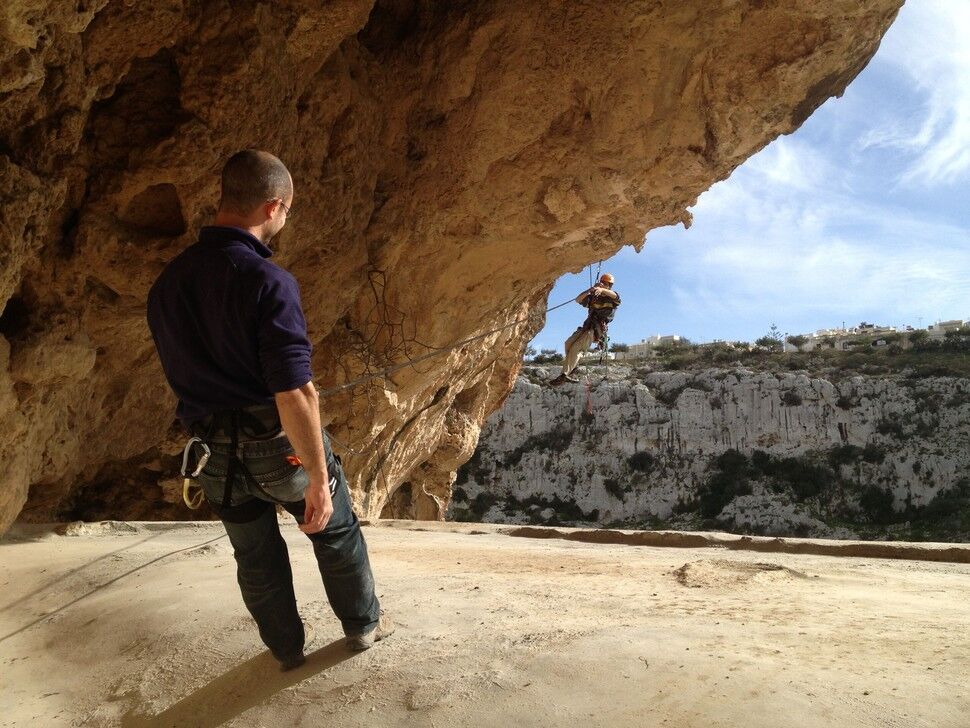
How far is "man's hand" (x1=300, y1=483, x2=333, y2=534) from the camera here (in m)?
2.18

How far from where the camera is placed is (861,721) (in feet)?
5.85

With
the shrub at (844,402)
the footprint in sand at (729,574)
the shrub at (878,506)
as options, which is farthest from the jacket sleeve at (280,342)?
the shrub at (844,402)

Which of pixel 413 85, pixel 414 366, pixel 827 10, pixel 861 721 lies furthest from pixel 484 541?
pixel 827 10

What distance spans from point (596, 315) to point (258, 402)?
242 inches

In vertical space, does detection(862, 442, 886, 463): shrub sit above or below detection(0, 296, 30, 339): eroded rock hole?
above

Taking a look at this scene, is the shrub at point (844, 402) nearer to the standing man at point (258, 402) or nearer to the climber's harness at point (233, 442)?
the standing man at point (258, 402)

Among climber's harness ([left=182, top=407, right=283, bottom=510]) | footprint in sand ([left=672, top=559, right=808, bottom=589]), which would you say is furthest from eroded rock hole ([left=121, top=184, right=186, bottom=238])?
footprint in sand ([left=672, top=559, right=808, bottom=589])

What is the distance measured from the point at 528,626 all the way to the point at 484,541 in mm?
3156

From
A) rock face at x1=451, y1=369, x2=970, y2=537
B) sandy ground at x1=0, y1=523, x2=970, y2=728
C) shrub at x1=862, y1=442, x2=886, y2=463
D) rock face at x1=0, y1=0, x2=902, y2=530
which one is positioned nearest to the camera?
sandy ground at x1=0, y1=523, x2=970, y2=728

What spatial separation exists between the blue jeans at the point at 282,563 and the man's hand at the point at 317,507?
→ 7.7 inches

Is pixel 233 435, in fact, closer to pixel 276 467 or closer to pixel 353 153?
pixel 276 467

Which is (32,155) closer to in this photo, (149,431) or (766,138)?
(149,431)

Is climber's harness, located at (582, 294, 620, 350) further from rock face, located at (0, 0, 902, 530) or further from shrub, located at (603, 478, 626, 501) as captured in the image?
shrub, located at (603, 478, 626, 501)

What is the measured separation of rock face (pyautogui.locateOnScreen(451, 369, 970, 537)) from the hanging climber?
19.2 meters
